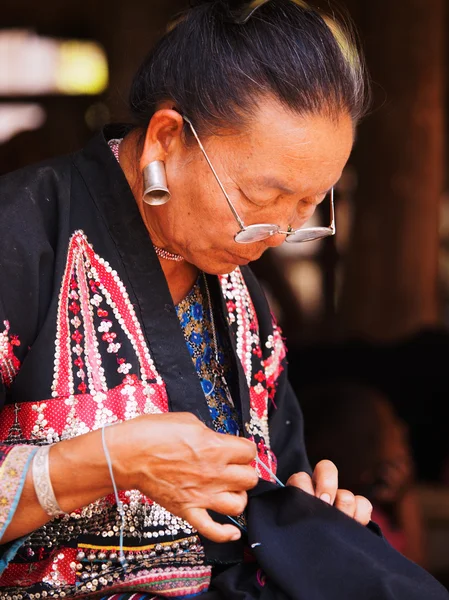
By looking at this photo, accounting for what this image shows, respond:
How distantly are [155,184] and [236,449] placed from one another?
515mm

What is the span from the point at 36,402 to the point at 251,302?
62 centimetres

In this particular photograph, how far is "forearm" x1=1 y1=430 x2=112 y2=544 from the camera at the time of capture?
146cm

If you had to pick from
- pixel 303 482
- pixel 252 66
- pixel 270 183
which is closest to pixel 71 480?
pixel 303 482

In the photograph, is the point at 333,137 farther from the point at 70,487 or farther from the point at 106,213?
the point at 70,487

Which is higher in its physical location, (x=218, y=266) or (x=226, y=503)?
(x=218, y=266)

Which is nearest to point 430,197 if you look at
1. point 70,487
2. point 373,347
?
point 373,347

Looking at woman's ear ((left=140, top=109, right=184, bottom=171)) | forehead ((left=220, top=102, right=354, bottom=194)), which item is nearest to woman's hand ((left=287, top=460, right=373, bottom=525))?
forehead ((left=220, top=102, right=354, bottom=194))

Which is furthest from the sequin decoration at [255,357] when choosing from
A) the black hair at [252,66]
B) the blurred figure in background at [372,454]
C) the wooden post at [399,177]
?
the wooden post at [399,177]

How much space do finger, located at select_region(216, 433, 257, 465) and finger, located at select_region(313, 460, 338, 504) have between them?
0.98 ft

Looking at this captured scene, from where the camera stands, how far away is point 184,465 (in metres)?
1.47

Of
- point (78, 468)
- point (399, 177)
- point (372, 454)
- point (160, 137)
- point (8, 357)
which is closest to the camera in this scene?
point (78, 468)

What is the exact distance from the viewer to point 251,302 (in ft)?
6.94

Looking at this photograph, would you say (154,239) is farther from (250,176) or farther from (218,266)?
(250,176)

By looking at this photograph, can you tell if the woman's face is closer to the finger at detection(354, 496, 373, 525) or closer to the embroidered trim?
the embroidered trim
